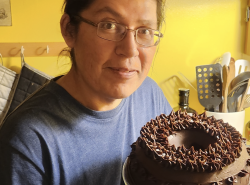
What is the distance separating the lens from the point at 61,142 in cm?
89

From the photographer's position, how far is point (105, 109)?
101cm

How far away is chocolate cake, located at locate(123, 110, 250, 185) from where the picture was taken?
26.4 inches

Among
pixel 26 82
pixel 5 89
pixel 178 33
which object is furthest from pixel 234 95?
pixel 5 89

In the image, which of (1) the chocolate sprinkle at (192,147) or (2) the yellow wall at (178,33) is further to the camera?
(2) the yellow wall at (178,33)

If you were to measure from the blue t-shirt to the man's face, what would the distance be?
0.49ft

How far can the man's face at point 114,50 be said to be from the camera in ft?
2.65

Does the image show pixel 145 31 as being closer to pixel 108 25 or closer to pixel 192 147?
pixel 108 25

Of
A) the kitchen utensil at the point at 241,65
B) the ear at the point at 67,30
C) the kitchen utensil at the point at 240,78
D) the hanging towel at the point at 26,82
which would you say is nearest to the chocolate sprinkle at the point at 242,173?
the ear at the point at 67,30

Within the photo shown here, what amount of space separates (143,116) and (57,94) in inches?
17.6

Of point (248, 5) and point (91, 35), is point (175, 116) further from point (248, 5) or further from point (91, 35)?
point (248, 5)

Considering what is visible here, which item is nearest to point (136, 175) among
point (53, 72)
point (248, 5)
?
point (53, 72)

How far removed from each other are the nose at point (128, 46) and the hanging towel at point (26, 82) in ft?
3.57

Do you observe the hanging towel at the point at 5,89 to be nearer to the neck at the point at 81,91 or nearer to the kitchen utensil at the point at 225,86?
the neck at the point at 81,91

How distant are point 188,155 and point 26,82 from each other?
1.35 m
